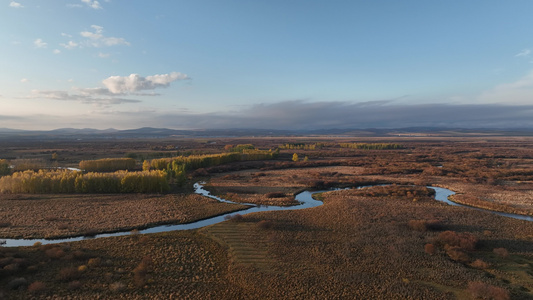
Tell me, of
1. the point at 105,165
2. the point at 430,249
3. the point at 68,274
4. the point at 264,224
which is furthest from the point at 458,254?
the point at 105,165

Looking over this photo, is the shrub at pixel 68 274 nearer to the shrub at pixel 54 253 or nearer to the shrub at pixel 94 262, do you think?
the shrub at pixel 94 262

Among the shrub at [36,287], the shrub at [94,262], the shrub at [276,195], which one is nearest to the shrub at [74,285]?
the shrub at [36,287]

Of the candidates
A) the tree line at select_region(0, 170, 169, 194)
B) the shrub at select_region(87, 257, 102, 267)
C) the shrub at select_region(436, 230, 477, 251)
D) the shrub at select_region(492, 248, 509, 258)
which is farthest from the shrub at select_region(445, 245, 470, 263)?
the tree line at select_region(0, 170, 169, 194)

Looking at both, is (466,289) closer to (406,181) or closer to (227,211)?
(227,211)

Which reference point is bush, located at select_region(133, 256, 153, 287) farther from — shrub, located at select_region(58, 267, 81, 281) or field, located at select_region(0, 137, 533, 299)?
shrub, located at select_region(58, 267, 81, 281)

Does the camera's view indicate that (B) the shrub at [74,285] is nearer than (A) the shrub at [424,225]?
Yes

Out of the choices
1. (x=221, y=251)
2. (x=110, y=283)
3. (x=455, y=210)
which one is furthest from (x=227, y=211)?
(x=455, y=210)

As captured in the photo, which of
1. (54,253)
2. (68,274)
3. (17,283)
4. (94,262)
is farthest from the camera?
(54,253)

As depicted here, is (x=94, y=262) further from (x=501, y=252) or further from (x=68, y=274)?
(x=501, y=252)

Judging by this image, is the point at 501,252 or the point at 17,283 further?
the point at 501,252

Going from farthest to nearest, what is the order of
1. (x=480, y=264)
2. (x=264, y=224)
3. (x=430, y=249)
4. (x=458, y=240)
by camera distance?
(x=264, y=224)
(x=458, y=240)
(x=430, y=249)
(x=480, y=264)
